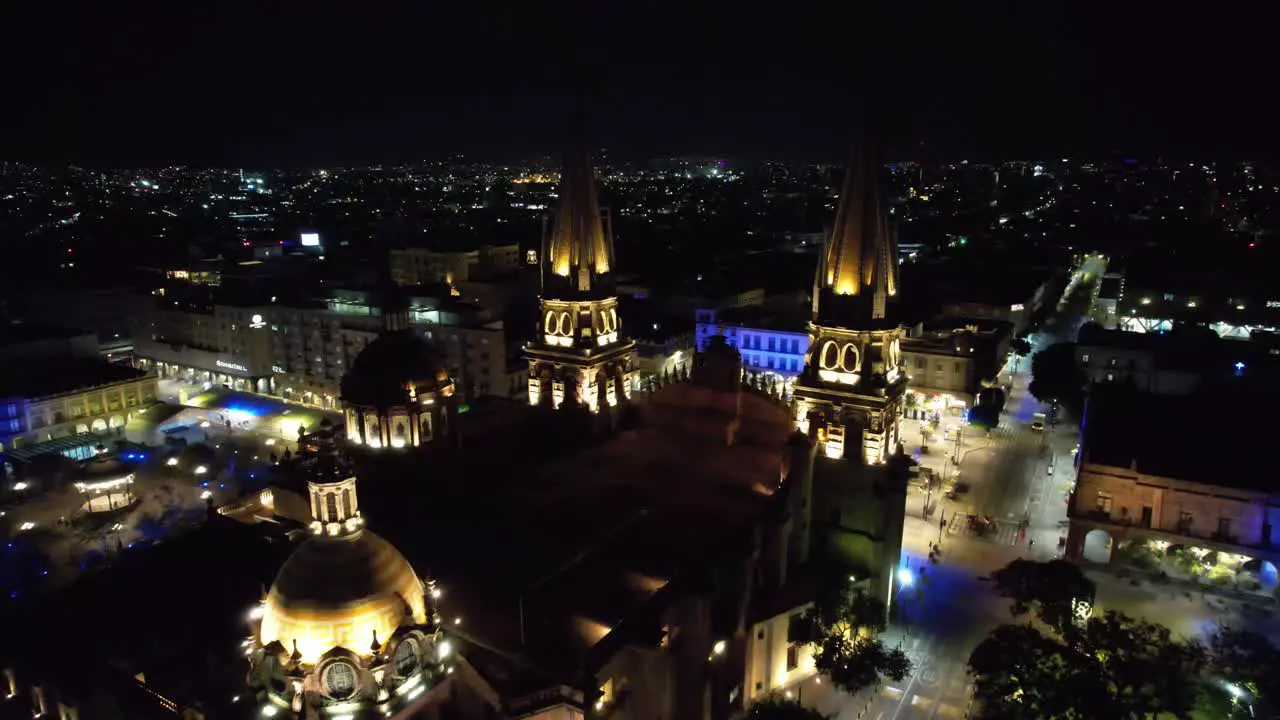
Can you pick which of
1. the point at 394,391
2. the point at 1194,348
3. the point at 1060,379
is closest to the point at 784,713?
the point at 394,391

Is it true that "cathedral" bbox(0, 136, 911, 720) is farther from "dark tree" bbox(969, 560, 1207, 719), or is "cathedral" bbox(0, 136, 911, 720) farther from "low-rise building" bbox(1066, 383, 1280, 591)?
"low-rise building" bbox(1066, 383, 1280, 591)

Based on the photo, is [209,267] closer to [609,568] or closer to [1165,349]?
[609,568]

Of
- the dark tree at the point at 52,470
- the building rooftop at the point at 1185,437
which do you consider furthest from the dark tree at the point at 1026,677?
the dark tree at the point at 52,470

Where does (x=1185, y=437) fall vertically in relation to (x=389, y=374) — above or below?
below

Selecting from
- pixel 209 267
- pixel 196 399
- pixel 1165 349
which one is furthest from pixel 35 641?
pixel 209 267

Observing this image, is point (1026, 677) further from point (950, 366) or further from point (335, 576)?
point (950, 366)

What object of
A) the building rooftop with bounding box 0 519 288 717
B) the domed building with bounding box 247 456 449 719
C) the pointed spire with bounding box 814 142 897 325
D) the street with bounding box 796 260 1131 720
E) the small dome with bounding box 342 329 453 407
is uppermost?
the pointed spire with bounding box 814 142 897 325

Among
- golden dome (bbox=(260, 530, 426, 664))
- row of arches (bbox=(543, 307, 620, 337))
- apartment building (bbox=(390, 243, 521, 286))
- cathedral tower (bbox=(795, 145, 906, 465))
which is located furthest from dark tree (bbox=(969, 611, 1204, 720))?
apartment building (bbox=(390, 243, 521, 286))
